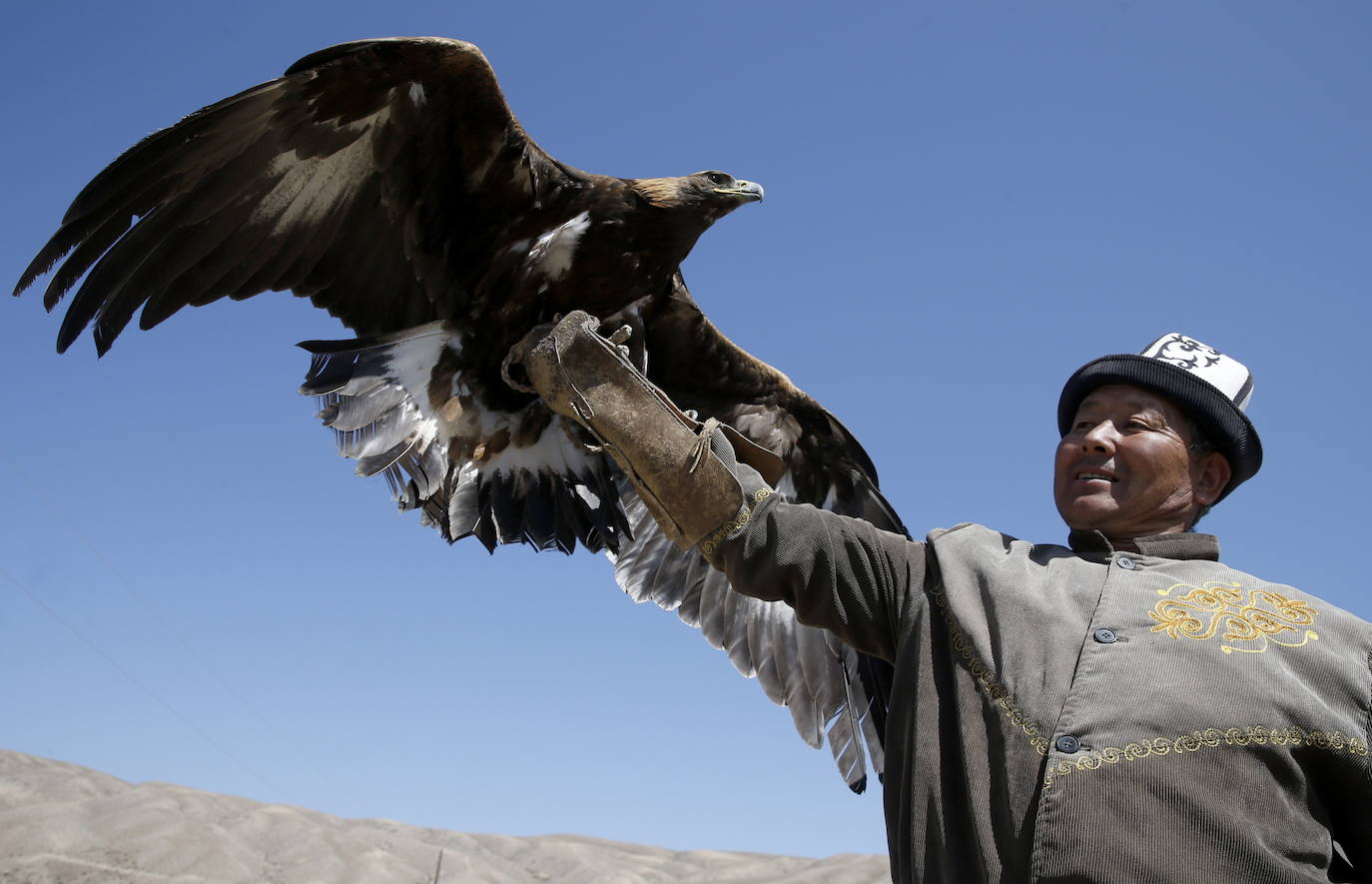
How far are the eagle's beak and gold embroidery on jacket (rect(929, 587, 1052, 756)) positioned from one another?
3.68m

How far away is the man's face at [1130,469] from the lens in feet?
7.40

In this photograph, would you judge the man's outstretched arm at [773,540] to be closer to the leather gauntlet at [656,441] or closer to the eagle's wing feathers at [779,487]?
the leather gauntlet at [656,441]

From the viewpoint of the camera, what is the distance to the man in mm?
1710

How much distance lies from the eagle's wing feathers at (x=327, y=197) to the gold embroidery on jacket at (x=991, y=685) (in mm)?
3148

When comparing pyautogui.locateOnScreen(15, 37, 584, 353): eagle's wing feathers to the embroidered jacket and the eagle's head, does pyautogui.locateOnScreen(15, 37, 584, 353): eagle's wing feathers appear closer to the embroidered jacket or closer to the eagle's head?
the eagle's head

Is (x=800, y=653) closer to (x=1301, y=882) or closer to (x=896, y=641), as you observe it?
(x=896, y=641)

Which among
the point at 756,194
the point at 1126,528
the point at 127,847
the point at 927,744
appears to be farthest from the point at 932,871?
the point at 127,847

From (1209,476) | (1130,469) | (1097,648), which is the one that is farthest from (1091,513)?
(1097,648)

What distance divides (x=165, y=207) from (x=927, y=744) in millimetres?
3498

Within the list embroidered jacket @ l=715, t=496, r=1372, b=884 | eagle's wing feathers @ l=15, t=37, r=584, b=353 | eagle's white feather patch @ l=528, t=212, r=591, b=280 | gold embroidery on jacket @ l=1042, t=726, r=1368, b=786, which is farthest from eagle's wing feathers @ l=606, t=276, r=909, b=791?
gold embroidery on jacket @ l=1042, t=726, r=1368, b=786

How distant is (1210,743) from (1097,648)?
237 mm

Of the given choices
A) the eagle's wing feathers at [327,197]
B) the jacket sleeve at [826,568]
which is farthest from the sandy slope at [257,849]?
the jacket sleeve at [826,568]

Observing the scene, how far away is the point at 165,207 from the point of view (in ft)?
13.4

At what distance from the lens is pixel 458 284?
5.04 m
